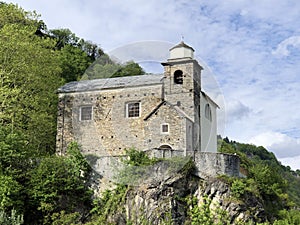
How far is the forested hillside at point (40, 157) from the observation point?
962 inches

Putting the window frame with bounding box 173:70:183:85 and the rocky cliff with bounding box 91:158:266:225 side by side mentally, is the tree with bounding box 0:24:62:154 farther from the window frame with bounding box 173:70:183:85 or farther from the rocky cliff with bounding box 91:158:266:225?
the window frame with bounding box 173:70:183:85

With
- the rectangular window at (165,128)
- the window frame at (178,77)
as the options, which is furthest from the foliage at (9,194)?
the window frame at (178,77)

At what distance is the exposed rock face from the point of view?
24.1m

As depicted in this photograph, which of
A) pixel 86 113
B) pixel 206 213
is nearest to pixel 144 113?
pixel 86 113

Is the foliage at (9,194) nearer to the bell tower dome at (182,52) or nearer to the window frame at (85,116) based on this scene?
the window frame at (85,116)

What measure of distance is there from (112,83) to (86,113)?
265cm

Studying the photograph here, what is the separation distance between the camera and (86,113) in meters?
31.3

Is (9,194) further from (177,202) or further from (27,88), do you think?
(27,88)

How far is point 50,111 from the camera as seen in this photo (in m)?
33.1

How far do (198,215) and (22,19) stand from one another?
20453 millimetres

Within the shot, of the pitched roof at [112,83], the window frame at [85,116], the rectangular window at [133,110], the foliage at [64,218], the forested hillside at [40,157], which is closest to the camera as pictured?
the foliage at [64,218]

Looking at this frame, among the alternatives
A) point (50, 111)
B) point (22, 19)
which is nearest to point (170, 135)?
point (50, 111)

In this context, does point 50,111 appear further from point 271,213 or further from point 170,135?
point 271,213

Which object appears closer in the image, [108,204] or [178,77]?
[108,204]
